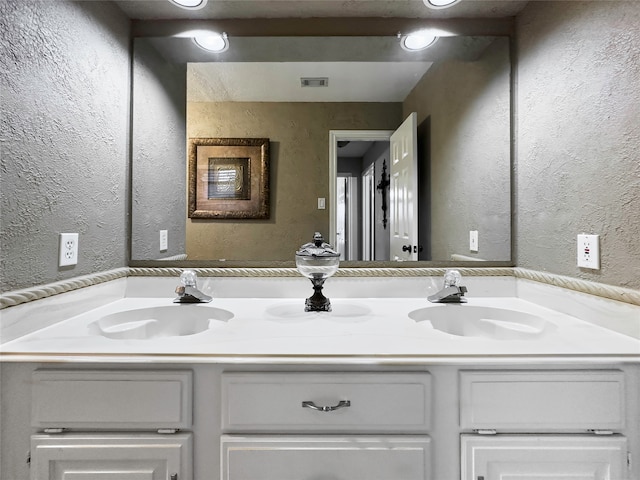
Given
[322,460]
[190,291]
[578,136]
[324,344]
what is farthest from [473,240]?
[190,291]

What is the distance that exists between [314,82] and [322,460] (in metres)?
1.37

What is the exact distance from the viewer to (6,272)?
0.87 meters

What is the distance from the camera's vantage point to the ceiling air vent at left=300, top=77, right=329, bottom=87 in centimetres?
147

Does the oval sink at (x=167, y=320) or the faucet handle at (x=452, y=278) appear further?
the faucet handle at (x=452, y=278)

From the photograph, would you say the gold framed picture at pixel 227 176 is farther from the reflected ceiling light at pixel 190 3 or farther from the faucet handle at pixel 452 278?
the faucet handle at pixel 452 278

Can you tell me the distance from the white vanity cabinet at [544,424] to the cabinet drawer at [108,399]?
683mm

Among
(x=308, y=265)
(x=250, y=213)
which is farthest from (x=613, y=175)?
(x=250, y=213)

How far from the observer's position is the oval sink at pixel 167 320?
1.20 meters

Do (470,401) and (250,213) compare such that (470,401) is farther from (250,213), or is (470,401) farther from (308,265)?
(250,213)

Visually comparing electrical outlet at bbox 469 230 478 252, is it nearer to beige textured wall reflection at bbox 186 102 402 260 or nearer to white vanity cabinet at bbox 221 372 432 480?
beige textured wall reflection at bbox 186 102 402 260

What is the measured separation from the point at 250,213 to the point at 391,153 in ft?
2.18

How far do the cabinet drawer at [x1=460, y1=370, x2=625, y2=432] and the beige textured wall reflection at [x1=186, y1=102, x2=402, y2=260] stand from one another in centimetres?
86

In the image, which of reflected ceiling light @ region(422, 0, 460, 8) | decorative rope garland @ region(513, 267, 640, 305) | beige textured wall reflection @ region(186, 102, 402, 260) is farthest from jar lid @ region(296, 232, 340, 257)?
reflected ceiling light @ region(422, 0, 460, 8)

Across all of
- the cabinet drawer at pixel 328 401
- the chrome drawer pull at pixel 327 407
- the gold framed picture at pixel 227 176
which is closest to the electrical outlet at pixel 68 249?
the gold framed picture at pixel 227 176
